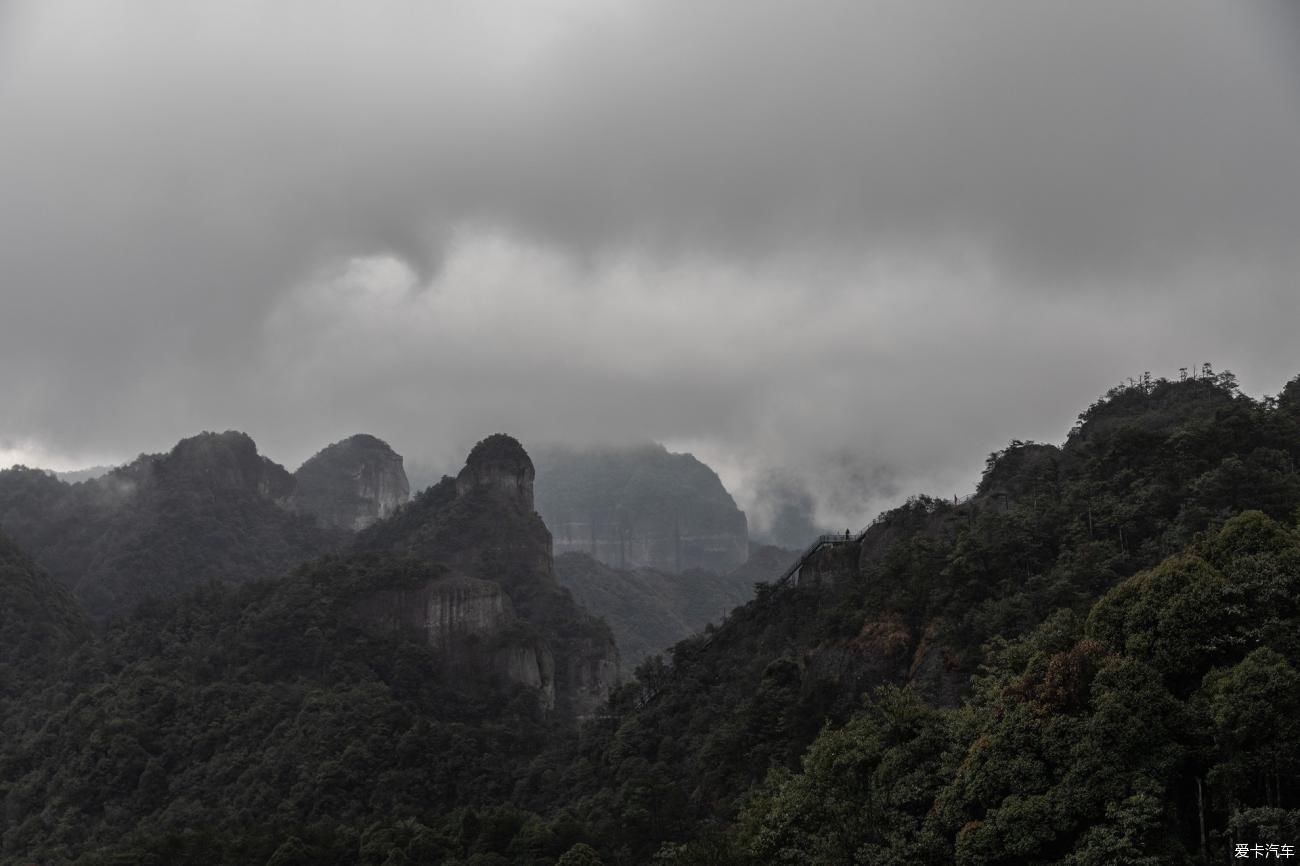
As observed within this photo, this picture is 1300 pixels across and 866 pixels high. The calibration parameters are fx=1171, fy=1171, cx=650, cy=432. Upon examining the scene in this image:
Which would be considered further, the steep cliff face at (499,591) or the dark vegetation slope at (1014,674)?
the steep cliff face at (499,591)

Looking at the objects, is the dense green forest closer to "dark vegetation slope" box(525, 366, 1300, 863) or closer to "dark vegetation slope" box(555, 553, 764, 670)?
"dark vegetation slope" box(525, 366, 1300, 863)

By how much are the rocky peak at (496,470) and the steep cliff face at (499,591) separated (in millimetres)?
113

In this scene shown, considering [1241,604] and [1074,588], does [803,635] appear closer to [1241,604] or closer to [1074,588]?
[1074,588]

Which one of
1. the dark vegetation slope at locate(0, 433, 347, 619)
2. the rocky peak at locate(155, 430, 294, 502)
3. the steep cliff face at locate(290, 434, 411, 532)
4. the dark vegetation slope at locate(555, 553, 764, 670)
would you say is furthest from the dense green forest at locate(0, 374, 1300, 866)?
the steep cliff face at locate(290, 434, 411, 532)

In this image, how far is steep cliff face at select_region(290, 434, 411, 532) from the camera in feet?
607

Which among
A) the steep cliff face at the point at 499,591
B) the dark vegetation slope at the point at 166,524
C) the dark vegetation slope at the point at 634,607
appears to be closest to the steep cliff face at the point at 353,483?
the dark vegetation slope at the point at 166,524

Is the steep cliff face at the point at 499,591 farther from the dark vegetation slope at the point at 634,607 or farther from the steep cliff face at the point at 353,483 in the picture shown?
the steep cliff face at the point at 353,483

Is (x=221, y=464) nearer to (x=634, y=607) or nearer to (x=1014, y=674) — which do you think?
(x=634, y=607)

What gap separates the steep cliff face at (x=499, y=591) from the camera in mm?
103938

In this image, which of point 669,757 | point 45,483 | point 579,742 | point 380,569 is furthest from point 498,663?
point 45,483

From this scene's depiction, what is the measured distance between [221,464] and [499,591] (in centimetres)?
6669

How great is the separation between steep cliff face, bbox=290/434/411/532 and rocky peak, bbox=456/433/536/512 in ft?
182

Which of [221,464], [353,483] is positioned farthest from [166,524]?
[353,483]

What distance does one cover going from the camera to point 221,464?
15675 cm
